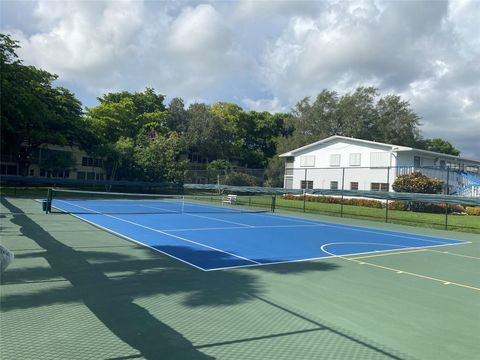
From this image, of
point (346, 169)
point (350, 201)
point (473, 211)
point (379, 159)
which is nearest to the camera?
point (473, 211)

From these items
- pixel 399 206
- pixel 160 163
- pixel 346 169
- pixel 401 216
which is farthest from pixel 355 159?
pixel 160 163

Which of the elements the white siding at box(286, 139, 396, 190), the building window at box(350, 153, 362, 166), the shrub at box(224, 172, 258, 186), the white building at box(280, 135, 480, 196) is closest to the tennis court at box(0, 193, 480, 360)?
the white building at box(280, 135, 480, 196)

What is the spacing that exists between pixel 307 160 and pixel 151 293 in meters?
39.2

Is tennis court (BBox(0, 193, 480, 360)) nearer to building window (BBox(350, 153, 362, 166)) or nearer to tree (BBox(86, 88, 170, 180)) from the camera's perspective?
building window (BBox(350, 153, 362, 166))

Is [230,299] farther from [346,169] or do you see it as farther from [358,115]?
[358,115]

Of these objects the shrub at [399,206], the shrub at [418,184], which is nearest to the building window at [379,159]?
the shrub at [418,184]

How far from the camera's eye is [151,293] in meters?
6.52

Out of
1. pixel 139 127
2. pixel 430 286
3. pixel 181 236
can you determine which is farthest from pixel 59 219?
pixel 139 127

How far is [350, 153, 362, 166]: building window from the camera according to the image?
38.8 meters

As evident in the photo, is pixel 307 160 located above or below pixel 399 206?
above

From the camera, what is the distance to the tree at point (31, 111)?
3338 centimetres

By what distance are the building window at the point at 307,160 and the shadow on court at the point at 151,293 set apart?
34.8 metres

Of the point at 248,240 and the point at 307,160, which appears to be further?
the point at 307,160

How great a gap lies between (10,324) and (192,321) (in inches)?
82.9
